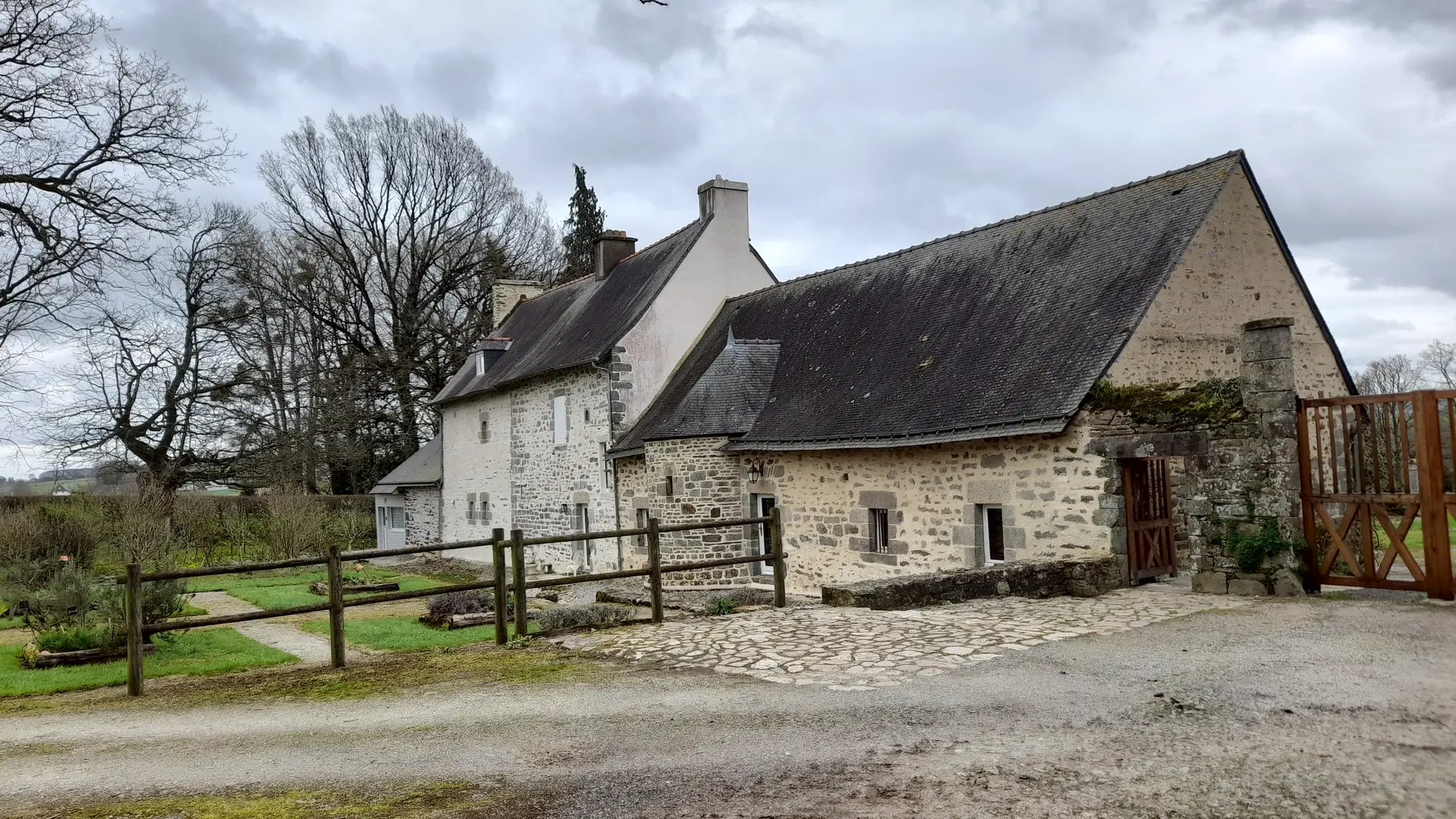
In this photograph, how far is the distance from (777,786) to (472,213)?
31.6 metres

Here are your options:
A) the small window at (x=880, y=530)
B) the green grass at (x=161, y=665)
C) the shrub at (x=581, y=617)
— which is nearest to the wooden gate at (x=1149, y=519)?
the small window at (x=880, y=530)

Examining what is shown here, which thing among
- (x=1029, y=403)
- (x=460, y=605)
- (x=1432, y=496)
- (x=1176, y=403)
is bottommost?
(x=460, y=605)

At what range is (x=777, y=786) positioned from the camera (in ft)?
13.9

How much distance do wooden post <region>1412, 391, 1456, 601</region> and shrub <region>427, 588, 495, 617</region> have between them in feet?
32.2

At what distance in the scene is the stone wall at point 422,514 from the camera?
27234mm

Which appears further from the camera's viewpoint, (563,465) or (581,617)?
(563,465)

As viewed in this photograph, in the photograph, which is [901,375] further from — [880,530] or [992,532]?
[992,532]

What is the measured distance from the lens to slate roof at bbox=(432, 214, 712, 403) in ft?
63.6

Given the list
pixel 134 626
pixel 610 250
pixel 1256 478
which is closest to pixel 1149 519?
pixel 1256 478

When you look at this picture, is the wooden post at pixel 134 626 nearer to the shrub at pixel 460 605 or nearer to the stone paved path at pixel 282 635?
the stone paved path at pixel 282 635

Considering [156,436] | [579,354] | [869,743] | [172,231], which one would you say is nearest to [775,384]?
[579,354]

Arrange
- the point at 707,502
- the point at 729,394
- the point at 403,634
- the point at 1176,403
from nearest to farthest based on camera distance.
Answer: the point at 1176,403 < the point at 403,634 < the point at 707,502 < the point at 729,394

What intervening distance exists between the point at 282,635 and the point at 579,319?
11.8 metres

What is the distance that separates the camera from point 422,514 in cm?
2764
